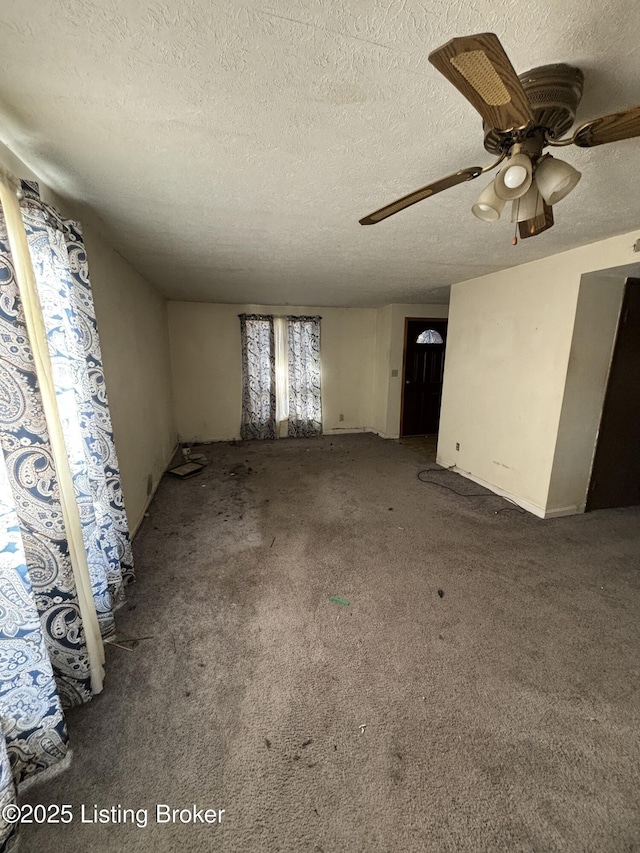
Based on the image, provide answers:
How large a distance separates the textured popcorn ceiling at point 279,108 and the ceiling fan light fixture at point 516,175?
0.23 m

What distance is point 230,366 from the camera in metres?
5.09

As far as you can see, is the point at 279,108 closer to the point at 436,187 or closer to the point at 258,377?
the point at 436,187

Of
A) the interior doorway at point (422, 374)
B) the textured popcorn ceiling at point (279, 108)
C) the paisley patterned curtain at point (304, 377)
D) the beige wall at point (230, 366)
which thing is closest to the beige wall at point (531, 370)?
the textured popcorn ceiling at point (279, 108)

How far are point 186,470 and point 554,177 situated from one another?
154 inches

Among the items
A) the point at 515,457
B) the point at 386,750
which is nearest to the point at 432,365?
the point at 515,457

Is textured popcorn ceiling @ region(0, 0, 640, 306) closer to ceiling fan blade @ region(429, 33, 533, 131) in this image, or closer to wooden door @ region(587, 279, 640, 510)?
ceiling fan blade @ region(429, 33, 533, 131)

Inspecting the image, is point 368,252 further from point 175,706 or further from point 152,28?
point 175,706

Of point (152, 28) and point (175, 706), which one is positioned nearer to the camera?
point (152, 28)

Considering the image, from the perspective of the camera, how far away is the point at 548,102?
936 millimetres

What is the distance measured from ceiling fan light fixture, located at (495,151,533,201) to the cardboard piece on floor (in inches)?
148

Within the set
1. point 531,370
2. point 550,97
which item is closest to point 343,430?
point 531,370

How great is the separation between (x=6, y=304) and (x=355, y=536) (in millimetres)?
2379

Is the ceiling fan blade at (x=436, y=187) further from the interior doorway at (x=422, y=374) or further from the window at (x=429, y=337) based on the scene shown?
the window at (x=429, y=337)

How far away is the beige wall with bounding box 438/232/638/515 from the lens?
257 centimetres
